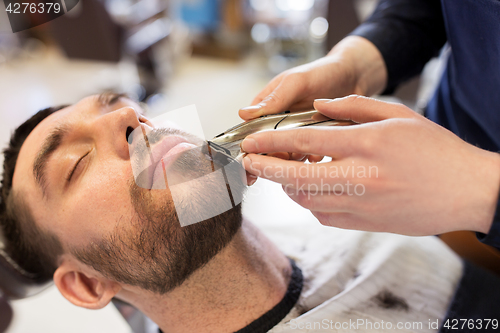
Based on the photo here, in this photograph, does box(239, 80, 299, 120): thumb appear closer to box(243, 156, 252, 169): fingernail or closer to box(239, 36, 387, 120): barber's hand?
box(239, 36, 387, 120): barber's hand

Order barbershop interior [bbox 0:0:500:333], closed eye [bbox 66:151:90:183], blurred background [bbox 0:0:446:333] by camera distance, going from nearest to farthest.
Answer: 1. closed eye [bbox 66:151:90:183]
2. barbershop interior [bbox 0:0:500:333]
3. blurred background [bbox 0:0:446:333]

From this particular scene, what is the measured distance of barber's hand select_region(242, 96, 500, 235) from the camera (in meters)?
0.61

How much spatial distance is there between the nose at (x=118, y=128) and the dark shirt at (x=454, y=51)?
2.89 ft

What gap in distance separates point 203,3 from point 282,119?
164 inches

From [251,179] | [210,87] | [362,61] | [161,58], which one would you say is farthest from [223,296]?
[161,58]

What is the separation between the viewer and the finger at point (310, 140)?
2.07 feet

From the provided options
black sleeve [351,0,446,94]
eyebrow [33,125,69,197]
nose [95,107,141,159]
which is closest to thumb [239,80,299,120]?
nose [95,107,141,159]

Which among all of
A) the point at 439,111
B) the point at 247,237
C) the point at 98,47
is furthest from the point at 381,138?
the point at 98,47

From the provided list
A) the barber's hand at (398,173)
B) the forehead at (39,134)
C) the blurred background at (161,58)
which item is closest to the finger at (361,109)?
the barber's hand at (398,173)

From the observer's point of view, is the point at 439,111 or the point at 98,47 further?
the point at 98,47

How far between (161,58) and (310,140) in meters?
3.26

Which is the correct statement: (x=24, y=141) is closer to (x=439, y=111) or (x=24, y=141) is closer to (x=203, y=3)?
(x=439, y=111)

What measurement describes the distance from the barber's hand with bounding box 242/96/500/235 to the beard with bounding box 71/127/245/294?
234 mm

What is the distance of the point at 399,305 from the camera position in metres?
1.14
